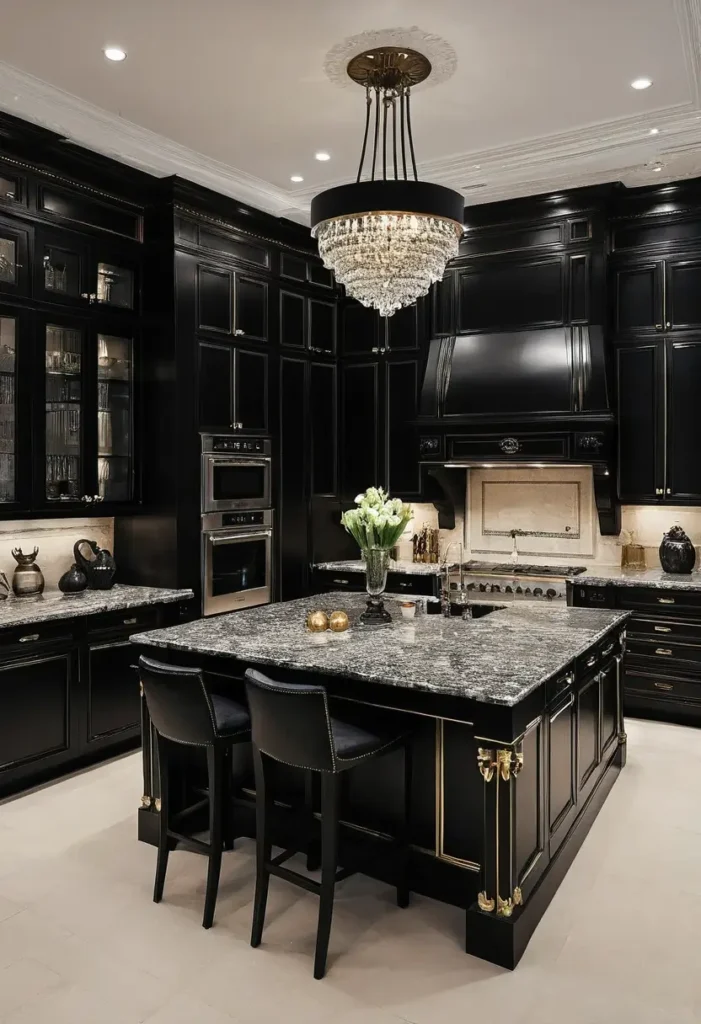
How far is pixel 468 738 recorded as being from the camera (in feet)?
9.34

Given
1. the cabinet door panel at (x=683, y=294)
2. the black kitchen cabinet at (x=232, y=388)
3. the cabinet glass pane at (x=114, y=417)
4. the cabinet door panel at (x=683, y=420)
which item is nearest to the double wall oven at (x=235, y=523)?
the black kitchen cabinet at (x=232, y=388)

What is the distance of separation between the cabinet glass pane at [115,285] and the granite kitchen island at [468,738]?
233cm

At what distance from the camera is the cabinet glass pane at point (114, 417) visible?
15.8ft

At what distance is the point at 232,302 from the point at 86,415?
1318mm

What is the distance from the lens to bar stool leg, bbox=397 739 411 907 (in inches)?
116

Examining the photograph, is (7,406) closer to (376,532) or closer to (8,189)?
(8,189)

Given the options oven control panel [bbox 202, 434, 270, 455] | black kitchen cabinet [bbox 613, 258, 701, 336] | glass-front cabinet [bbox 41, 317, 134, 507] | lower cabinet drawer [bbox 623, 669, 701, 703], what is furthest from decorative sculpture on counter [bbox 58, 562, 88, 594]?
black kitchen cabinet [bbox 613, 258, 701, 336]

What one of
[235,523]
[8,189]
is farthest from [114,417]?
[8,189]

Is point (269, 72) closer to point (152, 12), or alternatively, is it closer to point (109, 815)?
point (152, 12)

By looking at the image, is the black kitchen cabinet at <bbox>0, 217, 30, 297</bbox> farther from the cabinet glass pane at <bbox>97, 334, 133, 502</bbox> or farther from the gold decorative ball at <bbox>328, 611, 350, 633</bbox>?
the gold decorative ball at <bbox>328, 611, 350, 633</bbox>

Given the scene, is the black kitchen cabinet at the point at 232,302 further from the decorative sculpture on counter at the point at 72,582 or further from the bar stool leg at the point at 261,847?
the bar stool leg at the point at 261,847

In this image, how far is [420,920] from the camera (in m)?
2.85

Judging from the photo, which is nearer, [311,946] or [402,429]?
[311,946]

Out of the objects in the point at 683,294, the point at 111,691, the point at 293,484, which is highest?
the point at 683,294
